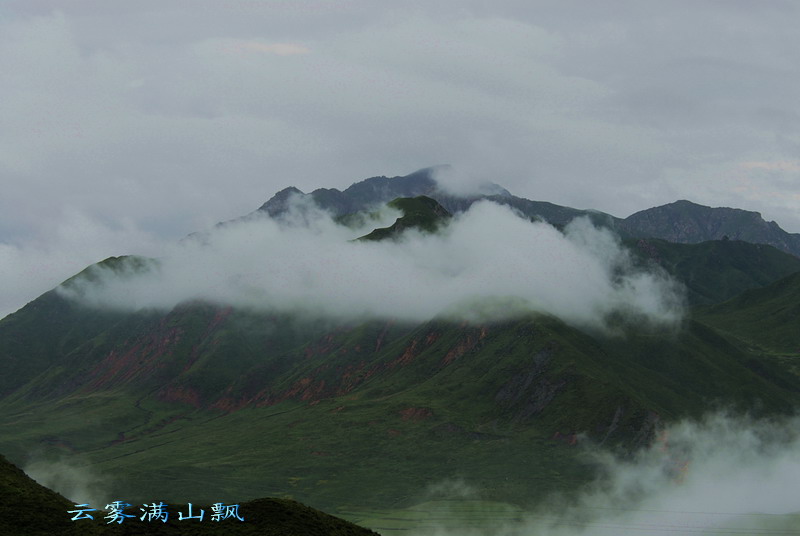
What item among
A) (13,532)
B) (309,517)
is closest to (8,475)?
(13,532)

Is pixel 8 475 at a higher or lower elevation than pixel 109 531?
higher

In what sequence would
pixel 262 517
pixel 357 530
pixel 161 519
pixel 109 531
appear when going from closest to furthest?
pixel 109 531 < pixel 161 519 < pixel 262 517 < pixel 357 530

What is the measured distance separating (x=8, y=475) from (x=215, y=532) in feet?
143

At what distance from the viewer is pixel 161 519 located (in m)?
127

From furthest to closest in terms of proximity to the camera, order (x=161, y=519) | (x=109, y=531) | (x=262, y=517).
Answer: (x=262, y=517), (x=161, y=519), (x=109, y=531)

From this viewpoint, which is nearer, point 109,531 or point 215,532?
point 109,531

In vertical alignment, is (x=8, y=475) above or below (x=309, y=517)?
above

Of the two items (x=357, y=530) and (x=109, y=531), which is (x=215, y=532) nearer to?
(x=109, y=531)

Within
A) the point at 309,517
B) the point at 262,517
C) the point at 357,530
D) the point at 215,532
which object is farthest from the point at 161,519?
the point at 357,530

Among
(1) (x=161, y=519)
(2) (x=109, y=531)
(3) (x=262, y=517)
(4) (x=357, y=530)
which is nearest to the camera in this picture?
(2) (x=109, y=531)

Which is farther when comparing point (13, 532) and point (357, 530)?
point (357, 530)

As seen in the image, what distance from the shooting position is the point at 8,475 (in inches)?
5551

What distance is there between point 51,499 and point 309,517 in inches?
1759

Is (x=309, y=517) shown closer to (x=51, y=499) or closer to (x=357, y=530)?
(x=357, y=530)
